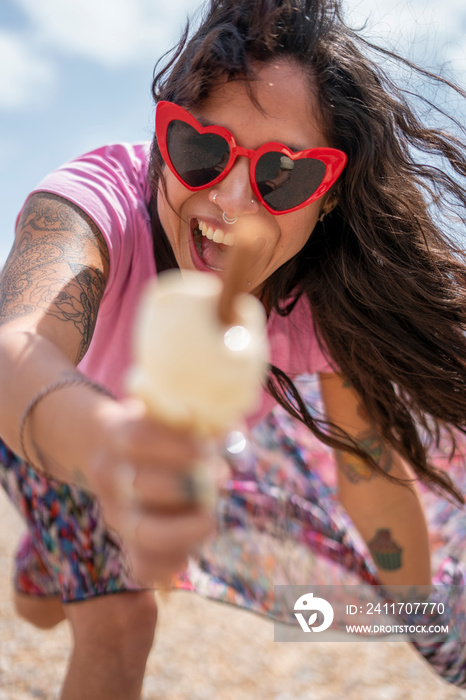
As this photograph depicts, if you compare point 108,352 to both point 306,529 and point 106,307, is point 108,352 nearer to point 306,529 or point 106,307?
point 106,307

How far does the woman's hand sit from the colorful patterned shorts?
145 centimetres

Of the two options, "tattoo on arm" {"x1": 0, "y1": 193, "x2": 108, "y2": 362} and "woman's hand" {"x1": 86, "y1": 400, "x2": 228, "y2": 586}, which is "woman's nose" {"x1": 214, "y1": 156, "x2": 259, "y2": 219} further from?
"woman's hand" {"x1": 86, "y1": 400, "x2": 228, "y2": 586}

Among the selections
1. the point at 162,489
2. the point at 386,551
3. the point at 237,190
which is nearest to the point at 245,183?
the point at 237,190

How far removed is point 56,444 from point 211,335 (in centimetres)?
44

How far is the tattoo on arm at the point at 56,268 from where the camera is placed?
1.35 m

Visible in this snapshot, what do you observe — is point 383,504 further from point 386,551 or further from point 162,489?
point 162,489

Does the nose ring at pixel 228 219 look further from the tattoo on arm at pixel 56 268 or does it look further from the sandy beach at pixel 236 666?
the sandy beach at pixel 236 666

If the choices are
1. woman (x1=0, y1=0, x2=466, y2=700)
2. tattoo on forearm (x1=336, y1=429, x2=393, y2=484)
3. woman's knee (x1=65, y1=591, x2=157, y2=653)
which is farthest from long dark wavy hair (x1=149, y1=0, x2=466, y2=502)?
woman's knee (x1=65, y1=591, x2=157, y2=653)

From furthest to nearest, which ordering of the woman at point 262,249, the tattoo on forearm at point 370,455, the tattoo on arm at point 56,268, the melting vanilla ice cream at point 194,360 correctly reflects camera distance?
the tattoo on forearm at point 370,455 → the woman at point 262,249 → the tattoo on arm at point 56,268 → the melting vanilla ice cream at point 194,360

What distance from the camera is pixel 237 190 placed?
5.65 feet

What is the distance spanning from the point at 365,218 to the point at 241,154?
525 millimetres

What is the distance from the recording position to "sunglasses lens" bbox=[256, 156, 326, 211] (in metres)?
1.71

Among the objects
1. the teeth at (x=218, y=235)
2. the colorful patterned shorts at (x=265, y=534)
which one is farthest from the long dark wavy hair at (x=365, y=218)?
the colorful patterned shorts at (x=265, y=534)

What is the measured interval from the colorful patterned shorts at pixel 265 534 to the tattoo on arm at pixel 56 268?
90cm
